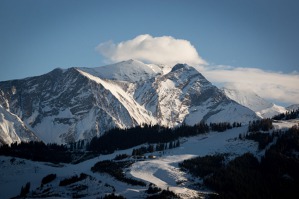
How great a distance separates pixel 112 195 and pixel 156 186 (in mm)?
26507

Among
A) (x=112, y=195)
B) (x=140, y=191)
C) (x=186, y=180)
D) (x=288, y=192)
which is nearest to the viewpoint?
(x=112, y=195)

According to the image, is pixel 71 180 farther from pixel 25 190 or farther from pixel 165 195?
pixel 165 195

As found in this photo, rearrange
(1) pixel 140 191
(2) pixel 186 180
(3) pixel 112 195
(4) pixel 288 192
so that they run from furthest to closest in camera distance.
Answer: (2) pixel 186 180 → (4) pixel 288 192 → (1) pixel 140 191 → (3) pixel 112 195

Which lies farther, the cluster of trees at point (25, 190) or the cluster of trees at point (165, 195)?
the cluster of trees at point (25, 190)

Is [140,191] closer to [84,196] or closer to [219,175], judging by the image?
[84,196]

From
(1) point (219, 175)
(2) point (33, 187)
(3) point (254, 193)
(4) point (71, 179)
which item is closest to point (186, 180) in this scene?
(1) point (219, 175)

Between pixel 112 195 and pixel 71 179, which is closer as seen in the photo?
pixel 112 195

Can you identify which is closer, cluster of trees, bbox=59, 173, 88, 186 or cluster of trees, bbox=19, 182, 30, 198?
cluster of trees, bbox=19, 182, 30, 198

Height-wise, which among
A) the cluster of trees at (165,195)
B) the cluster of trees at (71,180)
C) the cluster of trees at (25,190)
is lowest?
the cluster of trees at (25,190)

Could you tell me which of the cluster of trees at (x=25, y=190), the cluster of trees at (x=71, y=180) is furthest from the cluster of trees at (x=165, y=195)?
the cluster of trees at (x=25, y=190)

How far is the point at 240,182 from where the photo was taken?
623 feet

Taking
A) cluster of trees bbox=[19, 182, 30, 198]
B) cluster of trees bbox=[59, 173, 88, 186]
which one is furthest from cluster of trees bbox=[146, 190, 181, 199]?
cluster of trees bbox=[19, 182, 30, 198]

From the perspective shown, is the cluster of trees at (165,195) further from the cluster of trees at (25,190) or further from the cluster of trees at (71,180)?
the cluster of trees at (25,190)

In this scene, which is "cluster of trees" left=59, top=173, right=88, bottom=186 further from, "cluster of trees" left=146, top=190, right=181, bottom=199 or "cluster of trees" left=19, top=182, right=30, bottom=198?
"cluster of trees" left=146, top=190, right=181, bottom=199
